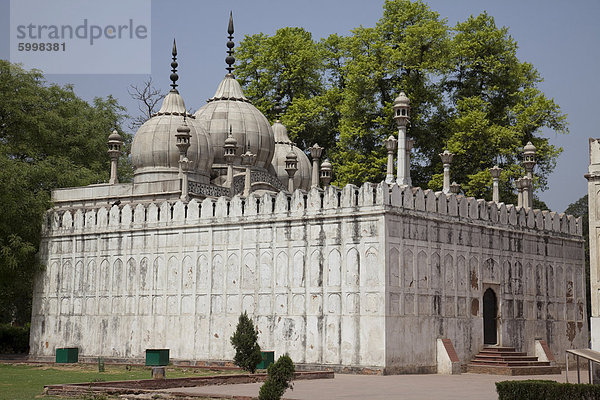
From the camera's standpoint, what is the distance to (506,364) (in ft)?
93.8

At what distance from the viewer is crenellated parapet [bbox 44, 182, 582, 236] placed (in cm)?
2702

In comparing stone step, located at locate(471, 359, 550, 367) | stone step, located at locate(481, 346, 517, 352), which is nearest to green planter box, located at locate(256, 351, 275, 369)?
stone step, located at locate(471, 359, 550, 367)

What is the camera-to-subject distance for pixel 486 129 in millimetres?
43062

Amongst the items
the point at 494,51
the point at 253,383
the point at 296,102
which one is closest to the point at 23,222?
the point at 253,383

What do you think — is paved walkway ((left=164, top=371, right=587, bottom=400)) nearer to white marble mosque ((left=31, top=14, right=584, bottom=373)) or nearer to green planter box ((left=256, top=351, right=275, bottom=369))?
white marble mosque ((left=31, top=14, right=584, bottom=373))

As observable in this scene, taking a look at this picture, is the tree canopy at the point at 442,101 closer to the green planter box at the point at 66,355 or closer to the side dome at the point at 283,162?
the side dome at the point at 283,162

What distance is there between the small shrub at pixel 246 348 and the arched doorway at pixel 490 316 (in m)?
9.38

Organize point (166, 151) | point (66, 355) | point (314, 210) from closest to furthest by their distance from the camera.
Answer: point (314, 210), point (66, 355), point (166, 151)

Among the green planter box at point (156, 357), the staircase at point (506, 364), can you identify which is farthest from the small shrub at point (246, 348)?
the staircase at point (506, 364)

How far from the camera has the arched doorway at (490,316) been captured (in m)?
30.1

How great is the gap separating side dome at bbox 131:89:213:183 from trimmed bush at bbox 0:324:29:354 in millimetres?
9262

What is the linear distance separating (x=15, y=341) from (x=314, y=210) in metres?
19.2

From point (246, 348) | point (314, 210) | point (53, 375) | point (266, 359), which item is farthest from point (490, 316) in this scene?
point (53, 375)

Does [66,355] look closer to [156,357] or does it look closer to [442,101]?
[156,357]
